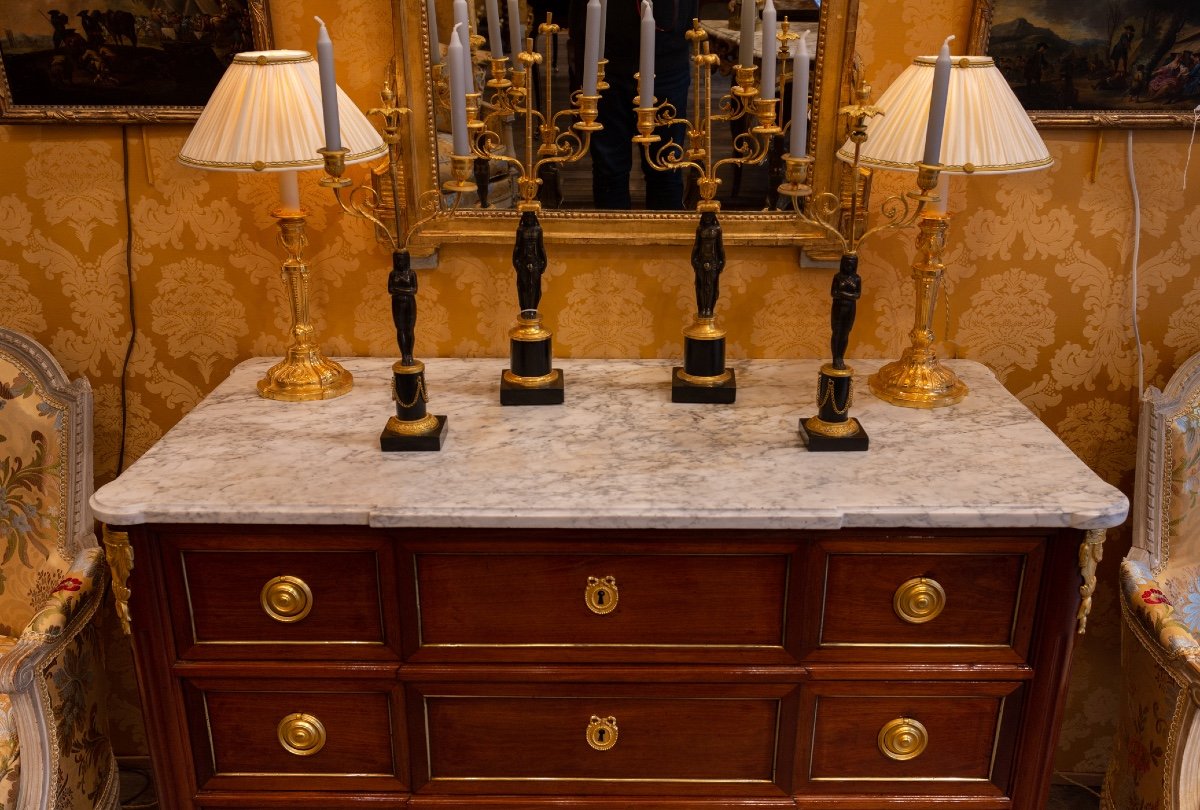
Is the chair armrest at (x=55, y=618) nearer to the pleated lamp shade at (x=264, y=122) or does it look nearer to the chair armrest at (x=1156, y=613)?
the pleated lamp shade at (x=264, y=122)

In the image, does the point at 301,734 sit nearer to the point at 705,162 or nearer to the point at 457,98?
the point at 457,98

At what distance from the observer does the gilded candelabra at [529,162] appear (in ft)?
6.34

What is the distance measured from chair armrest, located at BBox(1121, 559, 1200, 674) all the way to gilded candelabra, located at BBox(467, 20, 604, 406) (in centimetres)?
116

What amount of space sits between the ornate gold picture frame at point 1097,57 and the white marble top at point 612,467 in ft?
1.90

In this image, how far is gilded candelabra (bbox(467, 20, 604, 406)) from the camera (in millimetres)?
1933

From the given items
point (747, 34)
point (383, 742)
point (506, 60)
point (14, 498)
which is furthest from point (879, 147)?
point (14, 498)

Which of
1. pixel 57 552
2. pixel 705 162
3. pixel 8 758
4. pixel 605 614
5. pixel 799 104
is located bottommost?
pixel 8 758

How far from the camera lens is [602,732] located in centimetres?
179

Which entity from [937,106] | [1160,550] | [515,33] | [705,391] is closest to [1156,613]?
[1160,550]

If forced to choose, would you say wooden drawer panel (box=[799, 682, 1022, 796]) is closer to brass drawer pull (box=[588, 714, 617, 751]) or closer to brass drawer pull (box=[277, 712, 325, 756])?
brass drawer pull (box=[588, 714, 617, 751])

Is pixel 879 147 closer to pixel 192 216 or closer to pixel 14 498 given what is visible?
pixel 192 216

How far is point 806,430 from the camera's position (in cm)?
183

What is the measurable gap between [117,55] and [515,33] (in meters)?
0.78

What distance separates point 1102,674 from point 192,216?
2.36m
